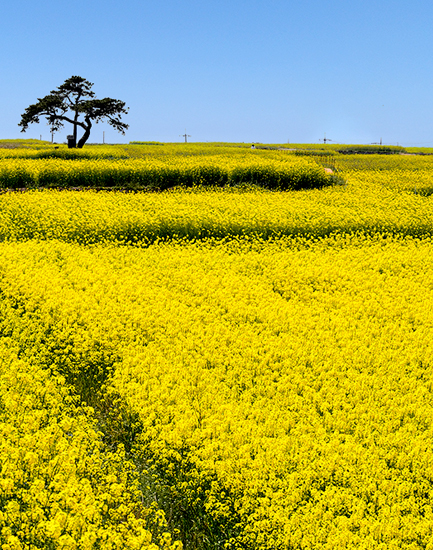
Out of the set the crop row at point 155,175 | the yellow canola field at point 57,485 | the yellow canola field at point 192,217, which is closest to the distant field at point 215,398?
the yellow canola field at point 57,485

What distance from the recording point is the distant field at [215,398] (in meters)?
3.90

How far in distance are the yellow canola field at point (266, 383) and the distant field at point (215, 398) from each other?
2cm

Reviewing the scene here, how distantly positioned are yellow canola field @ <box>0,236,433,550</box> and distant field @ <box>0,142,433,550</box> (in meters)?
0.02

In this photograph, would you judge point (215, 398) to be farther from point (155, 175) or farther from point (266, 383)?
point (155, 175)

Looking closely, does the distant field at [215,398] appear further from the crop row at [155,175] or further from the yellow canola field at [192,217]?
the crop row at [155,175]

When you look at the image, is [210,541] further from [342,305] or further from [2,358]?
[342,305]

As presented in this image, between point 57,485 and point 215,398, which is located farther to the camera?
point 215,398

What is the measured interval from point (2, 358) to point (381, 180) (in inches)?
949

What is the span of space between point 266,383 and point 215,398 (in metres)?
0.66

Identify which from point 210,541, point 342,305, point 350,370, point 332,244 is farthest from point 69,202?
point 210,541

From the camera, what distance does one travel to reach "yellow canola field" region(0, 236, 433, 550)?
157 inches

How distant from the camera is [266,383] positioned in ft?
18.7

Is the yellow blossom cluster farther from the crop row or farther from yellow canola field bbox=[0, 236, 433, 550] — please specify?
yellow canola field bbox=[0, 236, 433, 550]

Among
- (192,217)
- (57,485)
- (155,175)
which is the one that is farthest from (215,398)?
(155,175)
